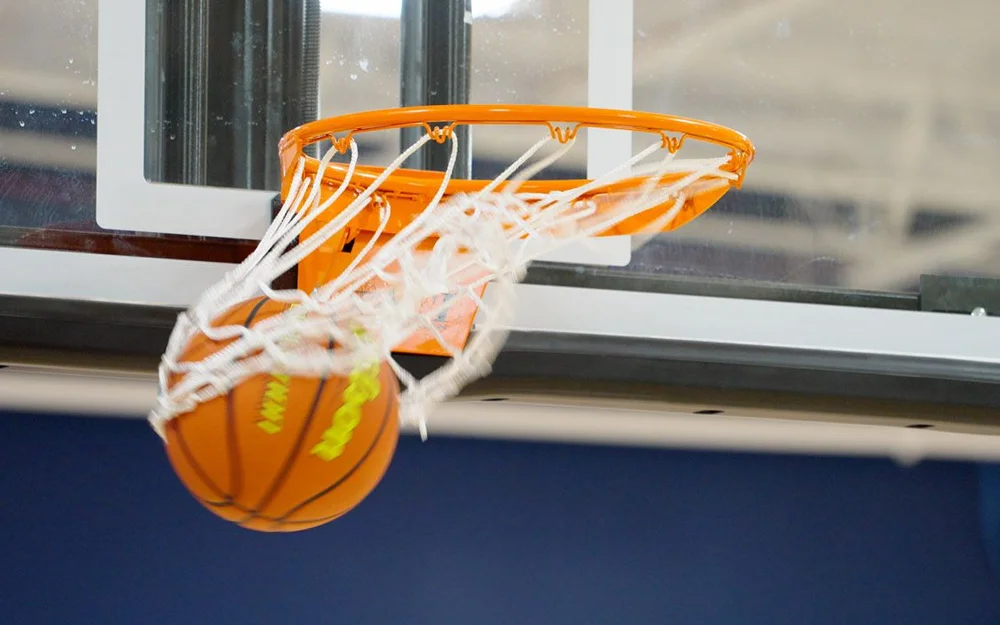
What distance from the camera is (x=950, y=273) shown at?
1544 mm

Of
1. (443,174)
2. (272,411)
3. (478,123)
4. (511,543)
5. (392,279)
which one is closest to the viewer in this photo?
(272,411)

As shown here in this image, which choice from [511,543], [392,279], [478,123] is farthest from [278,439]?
[511,543]

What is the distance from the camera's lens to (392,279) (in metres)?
0.86

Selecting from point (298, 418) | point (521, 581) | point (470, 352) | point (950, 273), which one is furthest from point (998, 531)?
point (298, 418)

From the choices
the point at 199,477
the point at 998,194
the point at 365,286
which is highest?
the point at 998,194

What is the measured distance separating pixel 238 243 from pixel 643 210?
1.55 ft

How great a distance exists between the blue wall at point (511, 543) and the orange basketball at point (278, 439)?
2.60 feet

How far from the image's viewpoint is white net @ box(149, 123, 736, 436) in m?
0.75

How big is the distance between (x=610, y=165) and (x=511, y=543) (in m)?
0.68

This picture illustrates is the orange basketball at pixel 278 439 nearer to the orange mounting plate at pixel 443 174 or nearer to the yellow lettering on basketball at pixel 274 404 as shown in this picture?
the yellow lettering on basketball at pixel 274 404

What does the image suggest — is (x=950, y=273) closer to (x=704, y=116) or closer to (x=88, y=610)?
(x=704, y=116)

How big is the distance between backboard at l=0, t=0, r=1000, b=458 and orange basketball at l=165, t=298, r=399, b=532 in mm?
407

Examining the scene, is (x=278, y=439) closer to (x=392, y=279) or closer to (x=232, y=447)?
(x=232, y=447)

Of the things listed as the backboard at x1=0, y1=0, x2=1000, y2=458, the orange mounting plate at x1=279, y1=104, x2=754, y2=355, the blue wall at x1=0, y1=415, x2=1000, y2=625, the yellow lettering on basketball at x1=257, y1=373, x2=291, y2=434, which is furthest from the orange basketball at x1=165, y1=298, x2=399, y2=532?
the blue wall at x1=0, y1=415, x2=1000, y2=625
